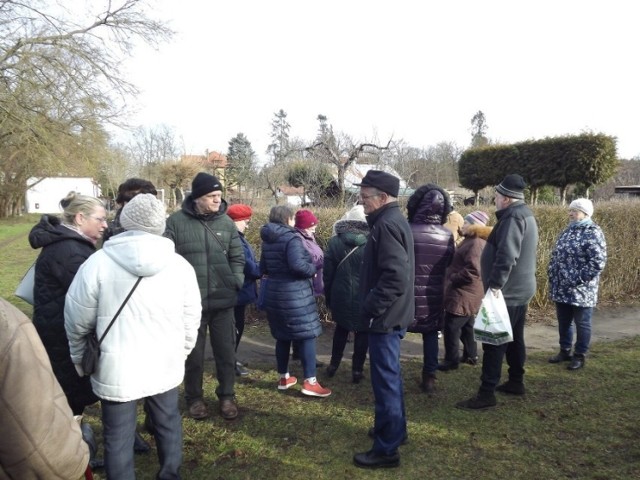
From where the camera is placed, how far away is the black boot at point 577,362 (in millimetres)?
5055

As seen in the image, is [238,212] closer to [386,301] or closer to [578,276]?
[386,301]

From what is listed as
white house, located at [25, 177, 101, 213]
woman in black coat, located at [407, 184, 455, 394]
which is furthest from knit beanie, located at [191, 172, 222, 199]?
white house, located at [25, 177, 101, 213]

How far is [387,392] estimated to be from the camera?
3230 mm

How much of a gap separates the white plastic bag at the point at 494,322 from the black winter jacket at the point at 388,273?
1.06 m

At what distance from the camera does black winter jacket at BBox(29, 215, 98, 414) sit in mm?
2861

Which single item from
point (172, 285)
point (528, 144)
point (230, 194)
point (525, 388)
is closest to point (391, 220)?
point (172, 285)

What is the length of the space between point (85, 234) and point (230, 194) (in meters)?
14.1

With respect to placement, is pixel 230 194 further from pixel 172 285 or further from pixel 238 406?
pixel 172 285

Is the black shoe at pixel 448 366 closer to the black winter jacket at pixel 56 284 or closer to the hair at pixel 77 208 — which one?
the black winter jacket at pixel 56 284

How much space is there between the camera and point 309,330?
14.3ft

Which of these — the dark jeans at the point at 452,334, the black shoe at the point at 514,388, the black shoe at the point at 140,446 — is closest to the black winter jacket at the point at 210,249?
the black shoe at the point at 140,446

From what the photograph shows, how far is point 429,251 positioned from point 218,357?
2079 millimetres

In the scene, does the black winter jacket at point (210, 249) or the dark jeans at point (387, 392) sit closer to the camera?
the dark jeans at point (387, 392)

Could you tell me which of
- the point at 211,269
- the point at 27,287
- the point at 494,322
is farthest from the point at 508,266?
the point at 27,287
